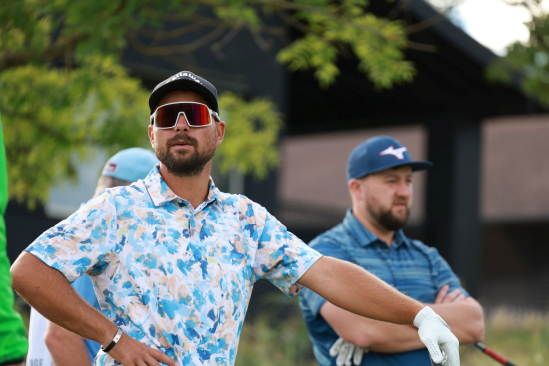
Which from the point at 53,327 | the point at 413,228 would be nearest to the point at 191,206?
the point at 53,327

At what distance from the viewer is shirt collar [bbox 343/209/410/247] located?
391cm

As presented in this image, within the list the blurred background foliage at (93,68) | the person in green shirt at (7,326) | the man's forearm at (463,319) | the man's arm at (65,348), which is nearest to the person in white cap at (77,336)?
the man's arm at (65,348)

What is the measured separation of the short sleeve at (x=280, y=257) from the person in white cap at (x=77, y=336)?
0.97 meters

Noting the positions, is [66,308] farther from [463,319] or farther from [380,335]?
[463,319]

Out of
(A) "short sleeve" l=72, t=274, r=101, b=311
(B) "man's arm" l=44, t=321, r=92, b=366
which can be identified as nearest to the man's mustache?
(A) "short sleeve" l=72, t=274, r=101, b=311

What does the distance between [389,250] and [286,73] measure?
8.48m

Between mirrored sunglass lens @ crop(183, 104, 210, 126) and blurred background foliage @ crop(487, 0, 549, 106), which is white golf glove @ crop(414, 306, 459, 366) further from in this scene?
blurred background foliage @ crop(487, 0, 549, 106)

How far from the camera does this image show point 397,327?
3.59 meters

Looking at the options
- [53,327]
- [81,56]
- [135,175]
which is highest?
[81,56]

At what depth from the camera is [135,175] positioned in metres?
3.86

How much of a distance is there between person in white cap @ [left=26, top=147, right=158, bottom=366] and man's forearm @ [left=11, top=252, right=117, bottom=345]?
975mm

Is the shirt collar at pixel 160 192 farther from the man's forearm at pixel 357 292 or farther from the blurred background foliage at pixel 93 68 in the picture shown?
the blurred background foliage at pixel 93 68

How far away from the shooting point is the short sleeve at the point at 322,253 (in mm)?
3768

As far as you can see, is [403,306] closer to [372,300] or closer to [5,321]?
[372,300]
